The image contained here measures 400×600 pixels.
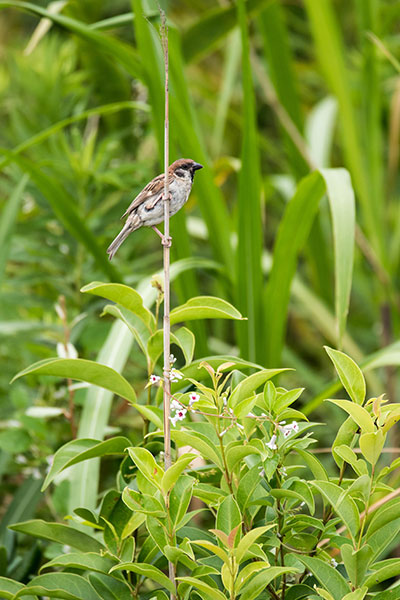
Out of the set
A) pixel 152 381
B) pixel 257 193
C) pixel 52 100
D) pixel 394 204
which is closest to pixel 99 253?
pixel 257 193

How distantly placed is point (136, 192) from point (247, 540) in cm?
79

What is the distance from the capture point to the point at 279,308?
123 cm

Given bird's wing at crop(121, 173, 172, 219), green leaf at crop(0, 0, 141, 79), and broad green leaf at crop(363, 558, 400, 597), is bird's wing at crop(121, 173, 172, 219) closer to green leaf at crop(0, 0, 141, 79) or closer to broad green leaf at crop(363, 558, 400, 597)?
broad green leaf at crop(363, 558, 400, 597)

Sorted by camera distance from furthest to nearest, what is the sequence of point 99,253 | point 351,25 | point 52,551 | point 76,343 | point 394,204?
point 351,25, point 394,204, point 76,343, point 99,253, point 52,551

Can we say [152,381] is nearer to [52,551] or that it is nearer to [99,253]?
[52,551]

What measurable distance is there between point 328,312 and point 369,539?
1159mm

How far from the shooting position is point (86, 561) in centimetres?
68

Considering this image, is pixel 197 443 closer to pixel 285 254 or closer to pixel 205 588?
pixel 205 588

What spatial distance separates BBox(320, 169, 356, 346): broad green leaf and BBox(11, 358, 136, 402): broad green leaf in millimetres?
398

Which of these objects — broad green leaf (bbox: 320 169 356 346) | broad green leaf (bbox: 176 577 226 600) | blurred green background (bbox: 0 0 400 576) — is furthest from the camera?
blurred green background (bbox: 0 0 400 576)

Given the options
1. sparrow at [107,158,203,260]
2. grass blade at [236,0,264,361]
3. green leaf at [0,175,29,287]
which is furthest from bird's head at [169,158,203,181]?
green leaf at [0,175,29,287]

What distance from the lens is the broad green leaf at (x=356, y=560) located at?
57cm

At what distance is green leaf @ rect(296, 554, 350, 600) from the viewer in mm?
604

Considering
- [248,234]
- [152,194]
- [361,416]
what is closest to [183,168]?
[152,194]
